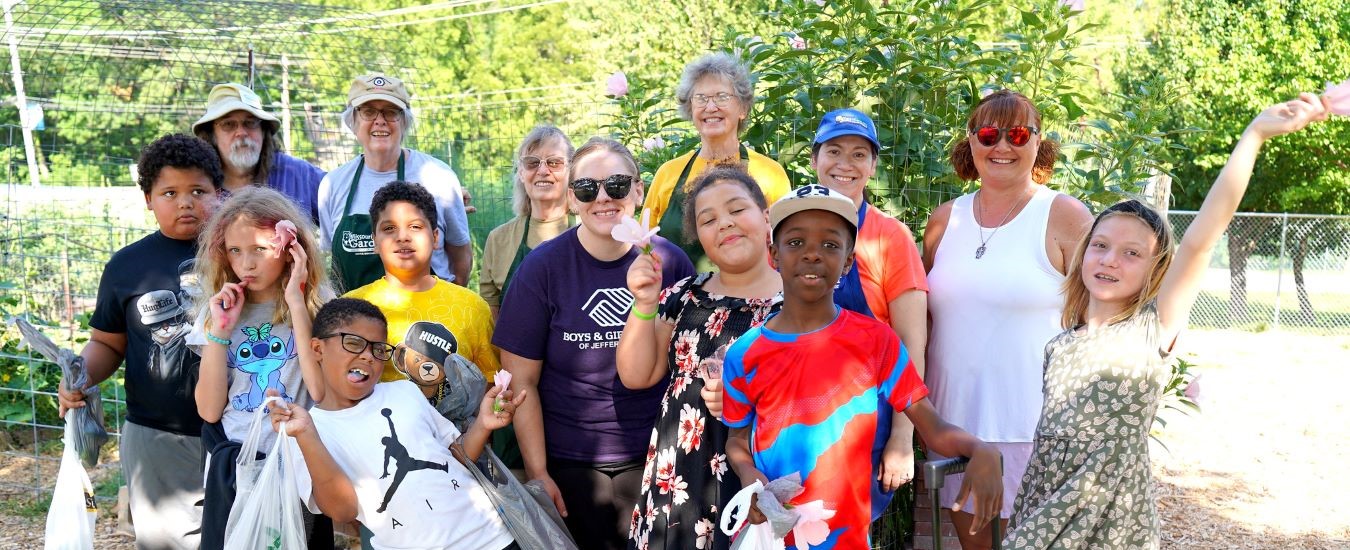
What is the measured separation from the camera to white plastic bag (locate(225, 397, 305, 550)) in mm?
2758

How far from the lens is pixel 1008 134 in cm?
317

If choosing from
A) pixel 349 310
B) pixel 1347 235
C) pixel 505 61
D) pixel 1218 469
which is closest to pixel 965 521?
pixel 349 310

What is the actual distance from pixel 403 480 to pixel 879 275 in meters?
1.49

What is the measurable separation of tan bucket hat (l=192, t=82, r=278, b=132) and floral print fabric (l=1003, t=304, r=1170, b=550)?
324 cm

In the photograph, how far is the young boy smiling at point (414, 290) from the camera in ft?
10.8

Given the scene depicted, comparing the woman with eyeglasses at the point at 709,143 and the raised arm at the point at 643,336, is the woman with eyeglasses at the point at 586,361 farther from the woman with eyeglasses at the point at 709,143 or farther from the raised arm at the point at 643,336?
the woman with eyeglasses at the point at 709,143

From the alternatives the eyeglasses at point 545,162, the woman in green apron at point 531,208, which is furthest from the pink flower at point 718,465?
the eyeglasses at point 545,162

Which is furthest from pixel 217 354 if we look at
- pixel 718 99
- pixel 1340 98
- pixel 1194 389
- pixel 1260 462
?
pixel 1260 462

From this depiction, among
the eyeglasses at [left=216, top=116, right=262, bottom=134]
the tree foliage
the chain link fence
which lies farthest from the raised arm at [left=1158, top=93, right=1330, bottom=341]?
the tree foliage

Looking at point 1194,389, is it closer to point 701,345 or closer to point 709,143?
point 709,143

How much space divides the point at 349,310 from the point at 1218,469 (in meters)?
5.86

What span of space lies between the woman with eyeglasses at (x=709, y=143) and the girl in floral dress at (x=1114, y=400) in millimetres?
1294

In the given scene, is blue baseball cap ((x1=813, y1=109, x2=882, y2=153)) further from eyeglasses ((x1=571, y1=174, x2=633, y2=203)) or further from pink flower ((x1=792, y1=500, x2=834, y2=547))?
pink flower ((x1=792, y1=500, x2=834, y2=547))

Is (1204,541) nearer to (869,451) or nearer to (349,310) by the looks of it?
(869,451)
